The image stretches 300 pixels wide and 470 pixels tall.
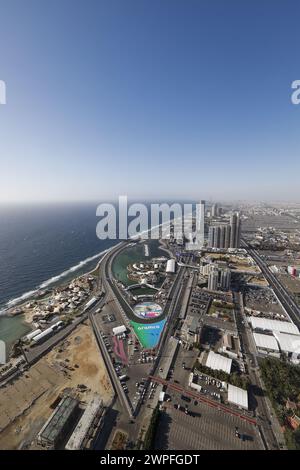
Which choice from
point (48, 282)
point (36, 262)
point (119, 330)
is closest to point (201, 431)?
point (119, 330)

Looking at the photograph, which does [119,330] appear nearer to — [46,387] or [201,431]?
[46,387]

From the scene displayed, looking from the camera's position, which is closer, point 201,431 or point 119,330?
point 201,431

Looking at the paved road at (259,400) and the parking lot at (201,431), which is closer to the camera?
the parking lot at (201,431)

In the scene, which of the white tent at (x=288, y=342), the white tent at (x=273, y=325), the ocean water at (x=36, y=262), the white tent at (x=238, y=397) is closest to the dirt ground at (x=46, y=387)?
the ocean water at (x=36, y=262)

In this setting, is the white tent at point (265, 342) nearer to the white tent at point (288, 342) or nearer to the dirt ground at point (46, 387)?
the white tent at point (288, 342)
